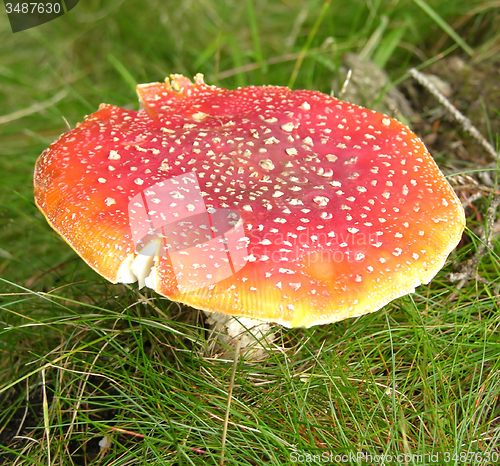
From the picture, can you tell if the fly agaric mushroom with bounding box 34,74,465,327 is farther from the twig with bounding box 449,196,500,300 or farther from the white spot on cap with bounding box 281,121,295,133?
the twig with bounding box 449,196,500,300

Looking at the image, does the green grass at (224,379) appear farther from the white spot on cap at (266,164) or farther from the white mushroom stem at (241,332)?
the white spot on cap at (266,164)

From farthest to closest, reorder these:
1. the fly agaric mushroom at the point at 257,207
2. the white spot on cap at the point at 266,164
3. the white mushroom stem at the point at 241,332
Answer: the white mushroom stem at the point at 241,332
the white spot on cap at the point at 266,164
the fly agaric mushroom at the point at 257,207

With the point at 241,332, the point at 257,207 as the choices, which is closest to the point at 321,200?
the point at 257,207

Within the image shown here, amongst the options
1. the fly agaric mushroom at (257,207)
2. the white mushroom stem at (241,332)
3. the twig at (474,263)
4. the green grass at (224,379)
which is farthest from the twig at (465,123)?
the white mushroom stem at (241,332)

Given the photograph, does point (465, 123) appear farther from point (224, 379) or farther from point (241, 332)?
point (224, 379)

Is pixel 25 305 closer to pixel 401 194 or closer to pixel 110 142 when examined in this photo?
pixel 110 142

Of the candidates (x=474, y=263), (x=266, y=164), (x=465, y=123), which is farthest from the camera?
(x=465, y=123)

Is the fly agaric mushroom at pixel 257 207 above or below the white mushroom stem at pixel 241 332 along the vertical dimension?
above

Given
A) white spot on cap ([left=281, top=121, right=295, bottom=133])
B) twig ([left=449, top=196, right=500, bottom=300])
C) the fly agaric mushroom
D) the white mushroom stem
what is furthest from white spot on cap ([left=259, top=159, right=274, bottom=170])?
twig ([left=449, top=196, right=500, bottom=300])
